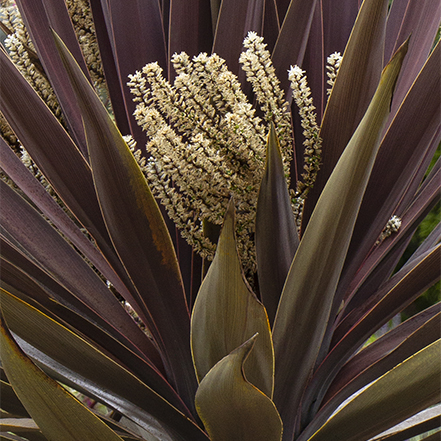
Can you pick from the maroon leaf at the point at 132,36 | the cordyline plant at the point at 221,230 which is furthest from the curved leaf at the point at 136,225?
the maroon leaf at the point at 132,36

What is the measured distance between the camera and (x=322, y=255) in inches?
13.8

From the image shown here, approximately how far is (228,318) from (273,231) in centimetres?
12

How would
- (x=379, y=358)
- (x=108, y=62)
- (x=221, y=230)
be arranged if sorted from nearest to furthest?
(x=221, y=230)
(x=379, y=358)
(x=108, y=62)

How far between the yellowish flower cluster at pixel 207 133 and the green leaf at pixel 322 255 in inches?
3.4

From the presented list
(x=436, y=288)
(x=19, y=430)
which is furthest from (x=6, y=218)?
(x=436, y=288)

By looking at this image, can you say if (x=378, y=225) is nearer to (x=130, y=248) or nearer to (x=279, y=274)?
(x=279, y=274)

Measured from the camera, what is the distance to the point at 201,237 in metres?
0.43

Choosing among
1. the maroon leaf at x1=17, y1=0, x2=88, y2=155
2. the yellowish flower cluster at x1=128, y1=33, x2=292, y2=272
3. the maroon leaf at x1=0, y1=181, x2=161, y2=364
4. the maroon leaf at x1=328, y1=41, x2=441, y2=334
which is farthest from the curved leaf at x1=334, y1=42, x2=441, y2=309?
the maroon leaf at x1=17, y1=0, x2=88, y2=155

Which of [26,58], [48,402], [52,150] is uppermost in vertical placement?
[26,58]

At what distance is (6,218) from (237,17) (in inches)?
14.1

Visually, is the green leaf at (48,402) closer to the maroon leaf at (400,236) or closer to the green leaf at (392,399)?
the green leaf at (392,399)

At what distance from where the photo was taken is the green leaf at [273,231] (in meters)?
0.38

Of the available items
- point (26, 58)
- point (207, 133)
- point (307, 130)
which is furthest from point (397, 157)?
point (26, 58)

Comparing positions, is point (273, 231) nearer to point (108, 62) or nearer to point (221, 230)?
point (221, 230)
